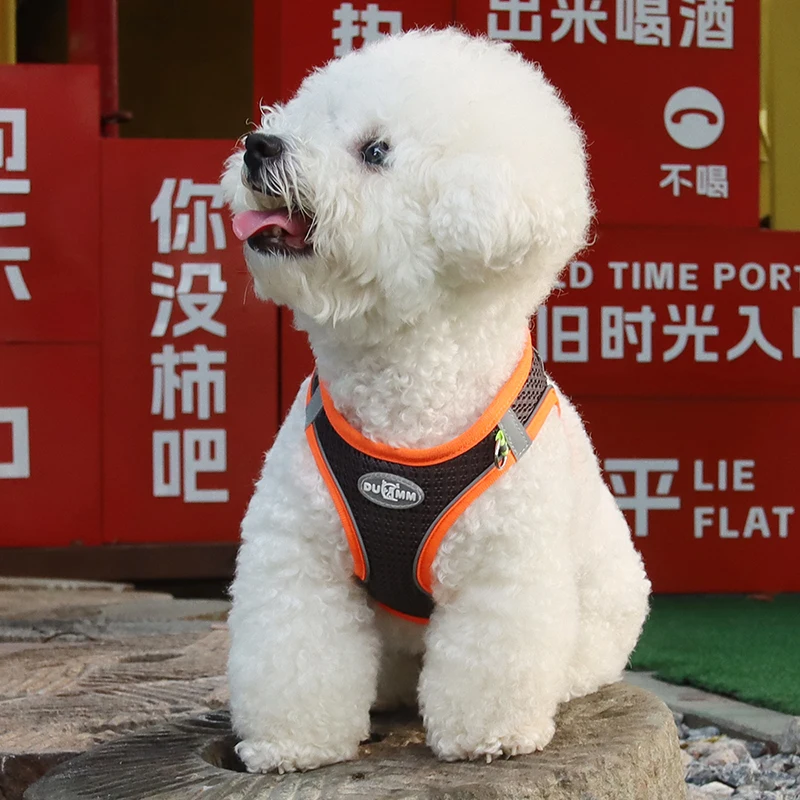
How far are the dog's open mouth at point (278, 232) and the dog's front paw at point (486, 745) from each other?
27.7 inches

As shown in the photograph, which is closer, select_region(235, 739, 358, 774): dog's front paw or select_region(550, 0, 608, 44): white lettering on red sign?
select_region(235, 739, 358, 774): dog's front paw

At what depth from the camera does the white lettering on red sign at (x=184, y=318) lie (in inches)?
176

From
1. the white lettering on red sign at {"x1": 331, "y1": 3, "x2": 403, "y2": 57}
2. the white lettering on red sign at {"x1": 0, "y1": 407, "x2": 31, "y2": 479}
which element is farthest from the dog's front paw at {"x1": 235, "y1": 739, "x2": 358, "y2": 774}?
the white lettering on red sign at {"x1": 331, "y1": 3, "x2": 403, "y2": 57}

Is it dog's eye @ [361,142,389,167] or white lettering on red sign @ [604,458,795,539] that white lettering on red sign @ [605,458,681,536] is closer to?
white lettering on red sign @ [604,458,795,539]

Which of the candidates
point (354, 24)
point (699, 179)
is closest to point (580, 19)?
point (699, 179)

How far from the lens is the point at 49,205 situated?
174 inches

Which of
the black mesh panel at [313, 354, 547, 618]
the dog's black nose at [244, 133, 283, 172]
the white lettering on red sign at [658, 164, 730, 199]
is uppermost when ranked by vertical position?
the white lettering on red sign at [658, 164, 730, 199]

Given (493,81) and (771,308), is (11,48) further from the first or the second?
(493,81)

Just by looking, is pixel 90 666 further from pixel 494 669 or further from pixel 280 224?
pixel 280 224

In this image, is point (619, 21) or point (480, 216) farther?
point (619, 21)

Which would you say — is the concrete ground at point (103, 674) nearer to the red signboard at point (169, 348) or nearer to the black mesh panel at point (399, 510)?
the red signboard at point (169, 348)

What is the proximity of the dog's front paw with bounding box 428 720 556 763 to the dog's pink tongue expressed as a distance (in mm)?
715

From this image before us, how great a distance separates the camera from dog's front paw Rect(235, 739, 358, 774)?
1.78 metres

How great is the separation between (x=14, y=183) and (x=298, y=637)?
3.08m
